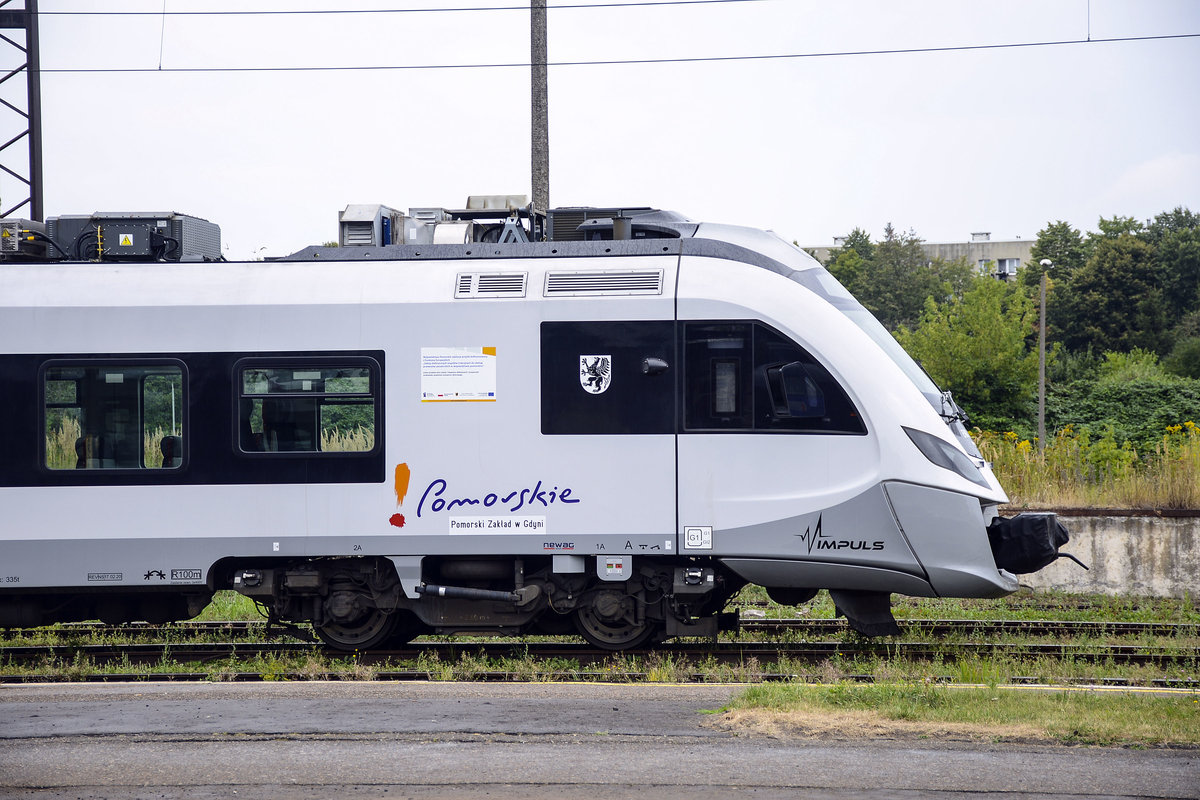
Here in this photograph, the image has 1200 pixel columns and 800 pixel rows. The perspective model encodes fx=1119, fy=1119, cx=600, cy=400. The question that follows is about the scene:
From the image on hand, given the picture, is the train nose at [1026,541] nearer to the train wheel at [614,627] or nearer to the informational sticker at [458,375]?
the train wheel at [614,627]

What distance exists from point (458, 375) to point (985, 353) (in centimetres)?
3074

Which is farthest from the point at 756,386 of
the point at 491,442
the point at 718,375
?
the point at 491,442

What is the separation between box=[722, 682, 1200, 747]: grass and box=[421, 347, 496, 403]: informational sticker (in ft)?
11.0

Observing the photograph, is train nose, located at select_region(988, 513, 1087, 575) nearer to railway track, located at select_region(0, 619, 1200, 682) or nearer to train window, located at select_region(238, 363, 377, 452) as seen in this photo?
railway track, located at select_region(0, 619, 1200, 682)

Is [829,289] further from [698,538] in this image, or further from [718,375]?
[698,538]

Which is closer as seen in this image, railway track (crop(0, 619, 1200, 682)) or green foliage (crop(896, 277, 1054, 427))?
railway track (crop(0, 619, 1200, 682))

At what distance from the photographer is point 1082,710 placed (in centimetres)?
695

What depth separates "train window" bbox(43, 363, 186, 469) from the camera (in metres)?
9.41

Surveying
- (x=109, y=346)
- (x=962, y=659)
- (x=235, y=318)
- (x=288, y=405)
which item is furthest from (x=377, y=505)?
(x=962, y=659)

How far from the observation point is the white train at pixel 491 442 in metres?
8.98

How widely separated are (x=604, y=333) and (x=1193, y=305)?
5798 cm

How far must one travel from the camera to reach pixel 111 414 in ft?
31.0

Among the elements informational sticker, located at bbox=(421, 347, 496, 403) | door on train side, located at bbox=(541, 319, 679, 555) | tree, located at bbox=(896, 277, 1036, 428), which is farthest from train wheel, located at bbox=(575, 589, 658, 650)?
tree, located at bbox=(896, 277, 1036, 428)

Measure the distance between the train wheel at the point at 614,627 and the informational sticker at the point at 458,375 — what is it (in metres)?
2.02
